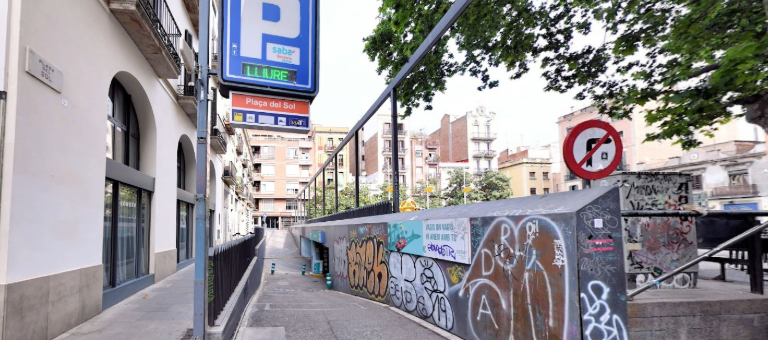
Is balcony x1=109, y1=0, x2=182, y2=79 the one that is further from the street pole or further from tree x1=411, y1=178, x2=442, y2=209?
tree x1=411, y1=178, x2=442, y2=209

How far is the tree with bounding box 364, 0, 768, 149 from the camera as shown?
652 cm

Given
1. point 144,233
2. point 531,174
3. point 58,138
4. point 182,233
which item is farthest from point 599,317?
point 182,233

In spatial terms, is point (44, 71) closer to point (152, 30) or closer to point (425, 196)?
point (152, 30)

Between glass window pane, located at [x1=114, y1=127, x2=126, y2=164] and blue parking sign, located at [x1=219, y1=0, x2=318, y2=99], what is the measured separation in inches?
222

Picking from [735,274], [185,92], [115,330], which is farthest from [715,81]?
[185,92]

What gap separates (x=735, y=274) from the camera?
678cm

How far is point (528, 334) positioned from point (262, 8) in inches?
206

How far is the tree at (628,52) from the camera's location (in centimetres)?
652

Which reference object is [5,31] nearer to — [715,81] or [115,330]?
[115,330]

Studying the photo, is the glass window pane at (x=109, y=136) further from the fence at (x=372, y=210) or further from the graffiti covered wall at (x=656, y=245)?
the graffiti covered wall at (x=656, y=245)

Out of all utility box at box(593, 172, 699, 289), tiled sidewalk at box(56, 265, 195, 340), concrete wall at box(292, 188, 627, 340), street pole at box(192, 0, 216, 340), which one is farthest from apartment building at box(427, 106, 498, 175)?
street pole at box(192, 0, 216, 340)

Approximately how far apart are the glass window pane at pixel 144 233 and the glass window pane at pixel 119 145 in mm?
1197

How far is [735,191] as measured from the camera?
21.6 meters

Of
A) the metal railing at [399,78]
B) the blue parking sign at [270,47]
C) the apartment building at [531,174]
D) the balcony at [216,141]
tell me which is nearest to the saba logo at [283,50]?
the blue parking sign at [270,47]
